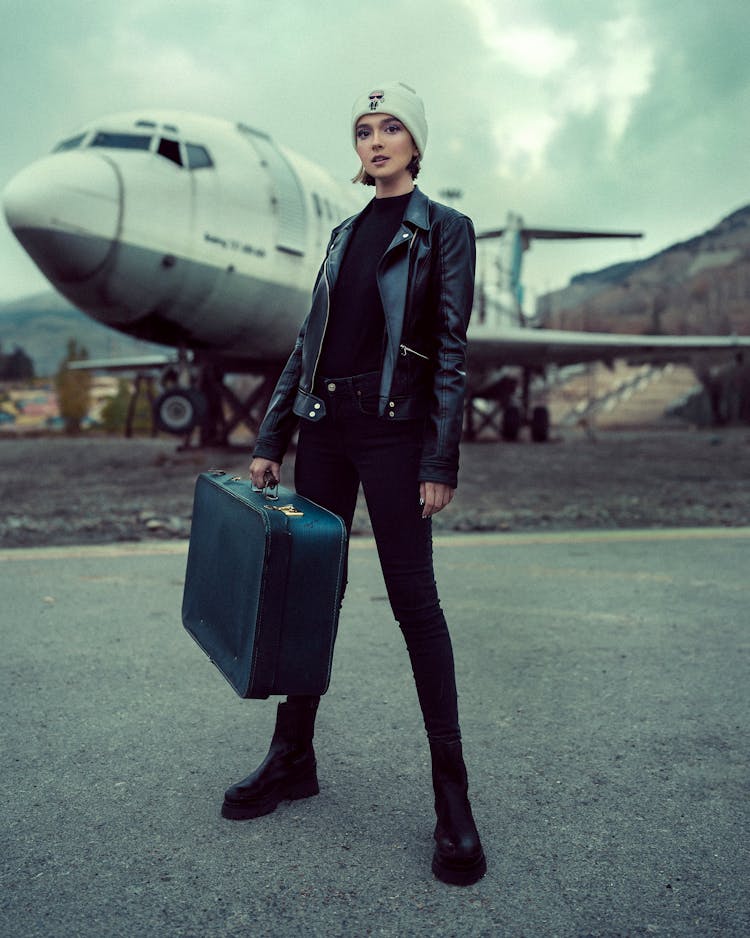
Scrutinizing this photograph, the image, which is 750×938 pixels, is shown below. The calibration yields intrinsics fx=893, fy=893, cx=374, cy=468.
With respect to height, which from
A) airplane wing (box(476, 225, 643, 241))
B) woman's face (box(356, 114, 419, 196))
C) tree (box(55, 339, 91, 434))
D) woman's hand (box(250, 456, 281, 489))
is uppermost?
airplane wing (box(476, 225, 643, 241))

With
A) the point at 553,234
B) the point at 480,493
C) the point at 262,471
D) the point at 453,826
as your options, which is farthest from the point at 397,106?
the point at 553,234

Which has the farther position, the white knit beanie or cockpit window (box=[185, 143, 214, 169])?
cockpit window (box=[185, 143, 214, 169])

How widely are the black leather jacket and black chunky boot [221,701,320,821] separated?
74 cm

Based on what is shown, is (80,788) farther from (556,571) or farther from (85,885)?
(556,571)

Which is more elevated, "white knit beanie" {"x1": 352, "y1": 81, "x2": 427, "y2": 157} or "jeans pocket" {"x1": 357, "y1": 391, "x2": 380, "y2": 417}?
"white knit beanie" {"x1": 352, "y1": 81, "x2": 427, "y2": 157}

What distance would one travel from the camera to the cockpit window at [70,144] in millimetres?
9652

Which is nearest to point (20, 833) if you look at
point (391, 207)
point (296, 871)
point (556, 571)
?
point (296, 871)

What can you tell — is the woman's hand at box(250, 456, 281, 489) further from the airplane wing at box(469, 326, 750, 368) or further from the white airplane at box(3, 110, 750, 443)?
the airplane wing at box(469, 326, 750, 368)

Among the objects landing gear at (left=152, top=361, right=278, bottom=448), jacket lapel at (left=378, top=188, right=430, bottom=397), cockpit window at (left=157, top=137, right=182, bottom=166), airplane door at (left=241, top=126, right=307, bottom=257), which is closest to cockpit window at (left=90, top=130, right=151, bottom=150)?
cockpit window at (left=157, top=137, right=182, bottom=166)

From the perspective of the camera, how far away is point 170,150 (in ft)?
32.3

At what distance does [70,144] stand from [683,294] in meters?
97.7

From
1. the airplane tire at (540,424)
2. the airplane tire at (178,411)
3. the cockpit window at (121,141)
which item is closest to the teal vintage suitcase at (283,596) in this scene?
the airplane tire at (178,411)

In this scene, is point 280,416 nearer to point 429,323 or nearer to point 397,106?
point 429,323

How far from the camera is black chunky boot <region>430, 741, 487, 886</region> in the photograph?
6.06ft
